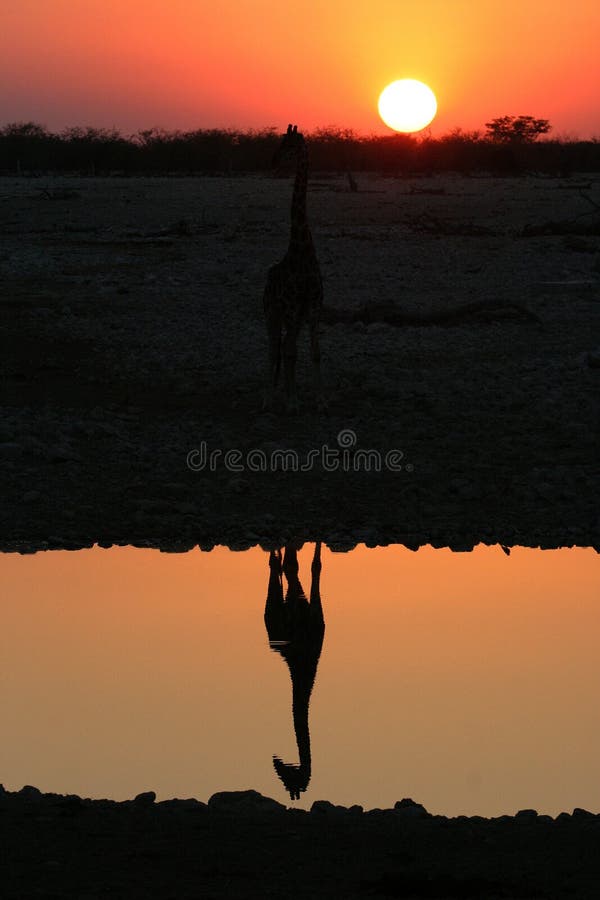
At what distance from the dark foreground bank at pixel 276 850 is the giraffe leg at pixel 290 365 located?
650 centimetres

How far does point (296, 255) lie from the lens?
1156cm

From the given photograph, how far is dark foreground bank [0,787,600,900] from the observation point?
447 centimetres

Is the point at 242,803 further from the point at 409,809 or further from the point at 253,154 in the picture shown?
the point at 253,154

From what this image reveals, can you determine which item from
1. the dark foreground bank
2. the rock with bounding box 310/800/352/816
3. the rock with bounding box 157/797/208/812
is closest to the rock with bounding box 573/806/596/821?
the dark foreground bank

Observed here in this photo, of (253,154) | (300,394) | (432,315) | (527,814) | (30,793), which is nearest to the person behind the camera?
(527,814)

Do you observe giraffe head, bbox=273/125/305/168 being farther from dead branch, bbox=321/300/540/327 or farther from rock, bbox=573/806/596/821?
rock, bbox=573/806/596/821

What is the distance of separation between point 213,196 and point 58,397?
23.4 meters

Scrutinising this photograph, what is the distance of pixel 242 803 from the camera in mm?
5180

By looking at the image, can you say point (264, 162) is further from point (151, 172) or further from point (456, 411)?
point (456, 411)

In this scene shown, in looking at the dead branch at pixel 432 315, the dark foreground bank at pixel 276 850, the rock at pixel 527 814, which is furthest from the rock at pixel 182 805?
the dead branch at pixel 432 315

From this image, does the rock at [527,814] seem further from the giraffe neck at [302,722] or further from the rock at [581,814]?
the giraffe neck at [302,722]

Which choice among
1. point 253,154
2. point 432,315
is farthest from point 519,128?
point 432,315

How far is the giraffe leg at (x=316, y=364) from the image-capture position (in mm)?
11500

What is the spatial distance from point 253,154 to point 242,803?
61.6 metres
